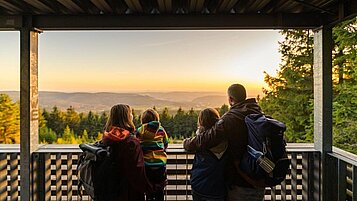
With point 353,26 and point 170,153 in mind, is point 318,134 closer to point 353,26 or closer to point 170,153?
point 170,153

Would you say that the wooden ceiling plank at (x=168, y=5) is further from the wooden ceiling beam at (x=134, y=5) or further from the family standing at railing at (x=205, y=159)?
the family standing at railing at (x=205, y=159)

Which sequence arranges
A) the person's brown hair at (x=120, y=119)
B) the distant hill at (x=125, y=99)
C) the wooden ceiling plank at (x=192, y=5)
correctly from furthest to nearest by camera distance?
the distant hill at (x=125, y=99) < the wooden ceiling plank at (x=192, y=5) < the person's brown hair at (x=120, y=119)

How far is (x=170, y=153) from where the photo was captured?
12.8ft

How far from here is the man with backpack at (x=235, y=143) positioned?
2613 mm

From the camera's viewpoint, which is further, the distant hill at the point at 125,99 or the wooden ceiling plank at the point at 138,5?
the distant hill at the point at 125,99

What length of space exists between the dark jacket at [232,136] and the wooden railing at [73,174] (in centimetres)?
129

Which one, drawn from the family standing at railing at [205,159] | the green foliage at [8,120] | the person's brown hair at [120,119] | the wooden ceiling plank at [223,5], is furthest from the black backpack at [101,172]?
the green foliage at [8,120]

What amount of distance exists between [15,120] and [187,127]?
3.24m

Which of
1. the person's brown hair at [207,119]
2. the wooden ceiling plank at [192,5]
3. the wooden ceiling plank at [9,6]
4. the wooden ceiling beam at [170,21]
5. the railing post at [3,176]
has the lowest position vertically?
the railing post at [3,176]

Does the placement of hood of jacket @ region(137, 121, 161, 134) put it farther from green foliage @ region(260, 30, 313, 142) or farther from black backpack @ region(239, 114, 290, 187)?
green foliage @ region(260, 30, 313, 142)

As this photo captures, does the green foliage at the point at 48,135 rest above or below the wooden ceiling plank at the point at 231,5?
below

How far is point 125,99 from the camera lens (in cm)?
582

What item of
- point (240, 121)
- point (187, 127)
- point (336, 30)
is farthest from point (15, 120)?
point (336, 30)

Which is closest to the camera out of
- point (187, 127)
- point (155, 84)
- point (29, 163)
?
point (29, 163)
